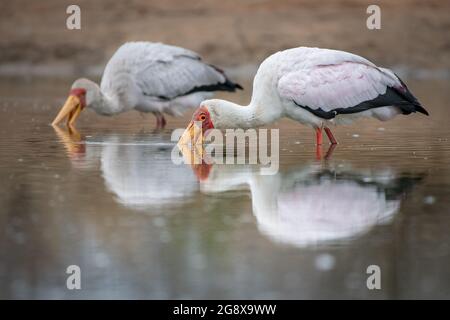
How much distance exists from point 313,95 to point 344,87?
0.42 metres

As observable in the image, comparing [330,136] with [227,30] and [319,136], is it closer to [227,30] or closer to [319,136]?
[319,136]

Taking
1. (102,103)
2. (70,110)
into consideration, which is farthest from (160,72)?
(70,110)

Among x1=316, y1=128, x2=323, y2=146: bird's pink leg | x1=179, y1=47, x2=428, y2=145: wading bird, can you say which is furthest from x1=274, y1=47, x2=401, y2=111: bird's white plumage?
x1=316, y1=128, x2=323, y2=146: bird's pink leg

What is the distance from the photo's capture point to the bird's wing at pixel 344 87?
10.7 m

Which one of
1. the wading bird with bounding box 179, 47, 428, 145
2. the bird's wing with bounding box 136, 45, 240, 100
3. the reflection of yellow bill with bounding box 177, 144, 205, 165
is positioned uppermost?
the bird's wing with bounding box 136, 45, 240, 100

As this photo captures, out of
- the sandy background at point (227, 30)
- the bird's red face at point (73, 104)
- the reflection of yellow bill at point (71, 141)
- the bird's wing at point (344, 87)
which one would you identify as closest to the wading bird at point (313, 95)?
the bird's wing at point (344, 87)

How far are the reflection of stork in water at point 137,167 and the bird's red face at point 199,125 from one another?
0.29 meters

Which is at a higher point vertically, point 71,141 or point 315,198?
point 71,141

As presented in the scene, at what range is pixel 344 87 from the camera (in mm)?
10891

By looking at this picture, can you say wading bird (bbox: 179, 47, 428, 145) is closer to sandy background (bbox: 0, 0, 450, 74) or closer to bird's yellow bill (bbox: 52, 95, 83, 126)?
bird's yellow bill (bbox: 52, 95, 83, 126)

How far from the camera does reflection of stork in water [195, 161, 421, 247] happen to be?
6.83m

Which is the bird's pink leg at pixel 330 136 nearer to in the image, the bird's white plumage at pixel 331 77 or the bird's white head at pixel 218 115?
the bird's white plumage at pixel 331 77
